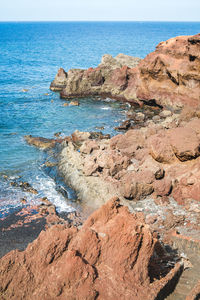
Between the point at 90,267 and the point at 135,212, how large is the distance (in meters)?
7.92

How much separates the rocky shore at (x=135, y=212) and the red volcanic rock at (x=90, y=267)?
0.03 m

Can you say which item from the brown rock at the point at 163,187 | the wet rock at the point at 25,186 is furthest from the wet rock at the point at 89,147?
the brown rock at the point at 163,187

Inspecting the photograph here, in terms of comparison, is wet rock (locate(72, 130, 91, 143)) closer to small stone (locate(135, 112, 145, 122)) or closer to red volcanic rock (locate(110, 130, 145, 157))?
red volcanic rock (locate(110, 130, 145, 157))

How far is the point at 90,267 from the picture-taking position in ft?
29.0

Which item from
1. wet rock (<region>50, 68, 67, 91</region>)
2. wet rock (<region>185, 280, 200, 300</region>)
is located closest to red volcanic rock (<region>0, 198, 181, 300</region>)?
wet rock (<region>185, 280, 200, 300</region>)

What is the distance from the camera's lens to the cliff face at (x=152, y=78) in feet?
115

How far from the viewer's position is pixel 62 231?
32.2 ft

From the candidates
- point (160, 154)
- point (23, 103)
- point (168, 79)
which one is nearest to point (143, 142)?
point (160, 154)

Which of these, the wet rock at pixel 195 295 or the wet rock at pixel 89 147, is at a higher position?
the wet rock at pixel 195 295

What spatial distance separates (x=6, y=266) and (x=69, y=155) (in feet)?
50.6

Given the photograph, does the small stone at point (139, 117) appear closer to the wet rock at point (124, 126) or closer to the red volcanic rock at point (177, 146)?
the wet rock at point (124, 126)

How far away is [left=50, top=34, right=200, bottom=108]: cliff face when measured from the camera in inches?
1383

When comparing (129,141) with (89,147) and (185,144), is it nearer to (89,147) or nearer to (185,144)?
(89,147)

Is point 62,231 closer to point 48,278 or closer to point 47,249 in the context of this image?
point 47,249
